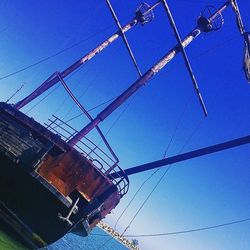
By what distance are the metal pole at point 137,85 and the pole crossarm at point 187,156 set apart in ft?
6.43

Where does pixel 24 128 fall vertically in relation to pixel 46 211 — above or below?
above

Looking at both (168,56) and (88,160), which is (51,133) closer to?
(88,160)

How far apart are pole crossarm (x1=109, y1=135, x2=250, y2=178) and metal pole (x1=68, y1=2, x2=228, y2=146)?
1960 mm

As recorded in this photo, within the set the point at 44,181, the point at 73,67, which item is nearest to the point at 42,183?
the point at 44,181

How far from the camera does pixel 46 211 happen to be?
10578mm

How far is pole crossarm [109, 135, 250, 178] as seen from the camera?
1044 cm

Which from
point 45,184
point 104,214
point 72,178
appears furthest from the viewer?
point 104,214

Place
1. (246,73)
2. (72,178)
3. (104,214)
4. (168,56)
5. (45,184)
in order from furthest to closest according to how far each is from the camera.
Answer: (168,56)
(246,73)
(104,214)
(72,178)
(45,184)

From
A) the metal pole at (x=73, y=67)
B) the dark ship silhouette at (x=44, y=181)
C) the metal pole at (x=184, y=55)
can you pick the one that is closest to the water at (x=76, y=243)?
the dark ship silhouette at (x=44, y=181)

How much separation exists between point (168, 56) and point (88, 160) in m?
7.53

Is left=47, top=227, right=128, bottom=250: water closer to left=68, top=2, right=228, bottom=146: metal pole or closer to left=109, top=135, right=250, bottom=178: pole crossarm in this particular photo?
left=109, top=135, right=250, bottom=178: pole crossarm

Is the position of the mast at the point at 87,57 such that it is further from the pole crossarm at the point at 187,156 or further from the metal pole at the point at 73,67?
the pole crossarm at the point at 187,156

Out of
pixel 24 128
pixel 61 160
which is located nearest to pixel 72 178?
pixel 61 160

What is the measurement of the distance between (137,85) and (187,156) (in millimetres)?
4372
